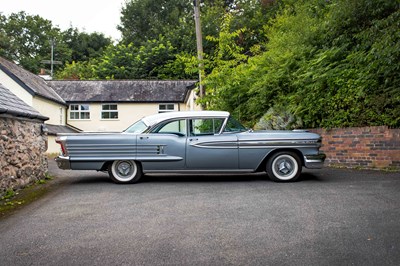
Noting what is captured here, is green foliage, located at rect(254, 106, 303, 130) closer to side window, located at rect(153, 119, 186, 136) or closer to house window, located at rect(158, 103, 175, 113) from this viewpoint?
side window, located at rect(153, 119, 186, 136)

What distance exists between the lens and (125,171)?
7555 mm

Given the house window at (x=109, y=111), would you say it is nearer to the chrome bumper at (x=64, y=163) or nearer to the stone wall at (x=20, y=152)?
the stone wall at (x=20, y=152)

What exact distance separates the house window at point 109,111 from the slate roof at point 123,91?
0.58 meters

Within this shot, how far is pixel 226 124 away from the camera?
25.3 feet

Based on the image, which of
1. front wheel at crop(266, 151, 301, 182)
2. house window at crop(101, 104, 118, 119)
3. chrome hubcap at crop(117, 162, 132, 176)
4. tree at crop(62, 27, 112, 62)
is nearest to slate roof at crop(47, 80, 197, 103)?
house window at crop(101, 104, 118, 119)

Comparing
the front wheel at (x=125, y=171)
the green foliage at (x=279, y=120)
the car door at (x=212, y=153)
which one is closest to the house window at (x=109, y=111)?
the green foliage at (x=279, y=120)

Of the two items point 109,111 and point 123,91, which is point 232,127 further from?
point 123,91

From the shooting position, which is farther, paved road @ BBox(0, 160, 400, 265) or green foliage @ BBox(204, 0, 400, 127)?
green foliage @ BBox(204, 0, 400, 127)

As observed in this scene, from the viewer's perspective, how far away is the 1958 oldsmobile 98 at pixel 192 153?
7379 mm

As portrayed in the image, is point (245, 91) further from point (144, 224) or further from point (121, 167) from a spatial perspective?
point (144, 224)

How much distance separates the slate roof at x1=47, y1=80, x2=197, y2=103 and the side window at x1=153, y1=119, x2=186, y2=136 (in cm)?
2077

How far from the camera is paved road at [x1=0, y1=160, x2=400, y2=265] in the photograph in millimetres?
3172

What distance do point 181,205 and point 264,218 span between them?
1.39 meters

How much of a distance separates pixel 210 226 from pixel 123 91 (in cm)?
2726
